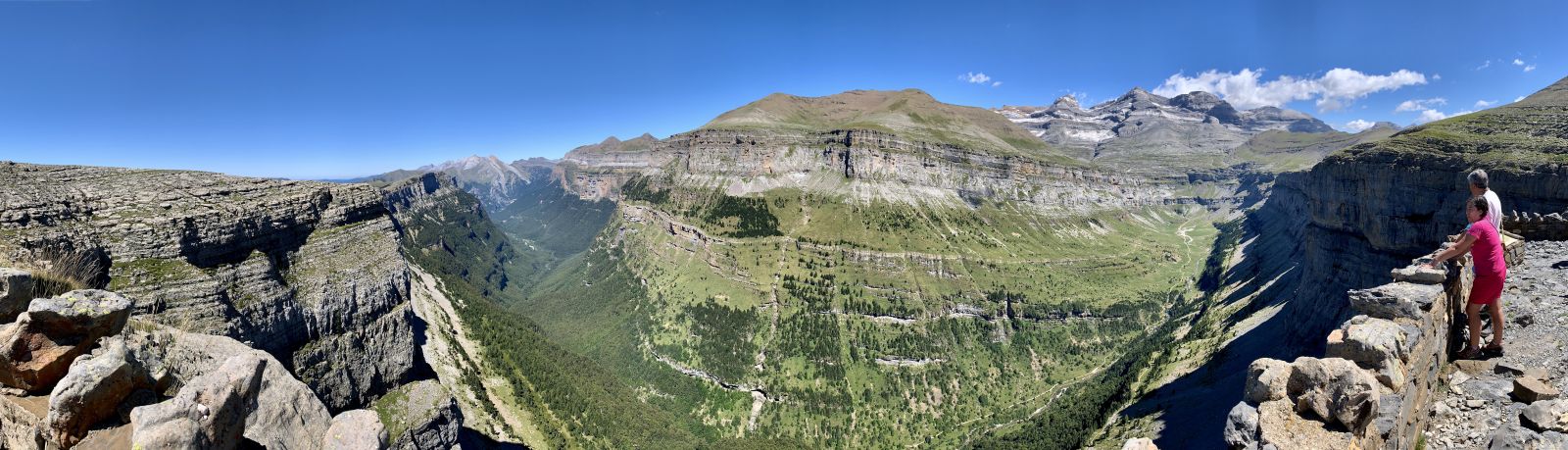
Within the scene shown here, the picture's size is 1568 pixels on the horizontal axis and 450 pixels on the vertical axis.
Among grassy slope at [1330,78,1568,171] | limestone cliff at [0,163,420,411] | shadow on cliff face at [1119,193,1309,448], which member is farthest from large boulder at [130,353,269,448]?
grassy slope at [1330,78,1568,171]

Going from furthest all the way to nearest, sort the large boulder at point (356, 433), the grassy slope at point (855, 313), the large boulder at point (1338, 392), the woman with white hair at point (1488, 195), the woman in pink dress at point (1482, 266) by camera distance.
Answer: the grassy slope at point (855, 313) → the woman with white hair at point (1488, 195) → the woman in pink dress at point (1482, 266) → the large boulder at point (356, 433) → the large boulder at point (1338, 392)

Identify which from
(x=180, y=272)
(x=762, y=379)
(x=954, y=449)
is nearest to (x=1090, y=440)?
(x=954, y=449)

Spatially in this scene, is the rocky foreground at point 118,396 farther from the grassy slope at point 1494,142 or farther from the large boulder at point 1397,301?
the grassy slope at point 1494,142

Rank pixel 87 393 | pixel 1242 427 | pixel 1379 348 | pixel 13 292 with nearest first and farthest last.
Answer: pixel 87 393 < pixel 13 292 < pixel 1242 427 < pixel 1379 348

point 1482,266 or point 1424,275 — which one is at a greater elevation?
point 1482,266

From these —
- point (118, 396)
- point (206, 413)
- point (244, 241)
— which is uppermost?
point (244, 241)

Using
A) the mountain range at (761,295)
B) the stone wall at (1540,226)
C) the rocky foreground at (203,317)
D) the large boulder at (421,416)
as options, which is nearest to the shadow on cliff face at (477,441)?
the mountain range at (761,295)

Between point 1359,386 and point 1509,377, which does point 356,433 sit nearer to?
point 1359,386

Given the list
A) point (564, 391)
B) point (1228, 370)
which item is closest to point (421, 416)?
point (564, 391)
